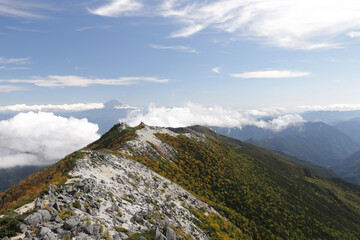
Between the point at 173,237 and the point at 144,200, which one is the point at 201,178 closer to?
the point at 144,200

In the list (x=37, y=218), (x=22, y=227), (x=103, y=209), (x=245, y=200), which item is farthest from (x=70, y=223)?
(x=245, y=200)

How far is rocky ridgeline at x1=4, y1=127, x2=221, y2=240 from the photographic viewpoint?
16500 mm

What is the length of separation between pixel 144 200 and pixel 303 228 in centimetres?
10158

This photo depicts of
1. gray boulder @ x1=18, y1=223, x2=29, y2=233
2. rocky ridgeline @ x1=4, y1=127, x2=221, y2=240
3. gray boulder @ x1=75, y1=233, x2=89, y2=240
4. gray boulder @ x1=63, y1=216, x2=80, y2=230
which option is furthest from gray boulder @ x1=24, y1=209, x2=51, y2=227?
gray boulder @ x1=75, y1=233, x2=89, y2=240

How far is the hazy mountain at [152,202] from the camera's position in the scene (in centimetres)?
1869

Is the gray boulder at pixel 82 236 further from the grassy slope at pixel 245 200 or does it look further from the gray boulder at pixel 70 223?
the grassy slope at pixel 245 200

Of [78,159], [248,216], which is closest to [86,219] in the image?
[78,159]

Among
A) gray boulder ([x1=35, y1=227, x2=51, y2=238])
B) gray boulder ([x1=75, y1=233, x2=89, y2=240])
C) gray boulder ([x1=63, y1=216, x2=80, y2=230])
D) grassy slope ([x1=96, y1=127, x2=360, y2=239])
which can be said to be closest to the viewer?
gray boulder ([x1=35, y1=227, x2=51, y2=238])

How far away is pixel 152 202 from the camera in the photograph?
36.1 m

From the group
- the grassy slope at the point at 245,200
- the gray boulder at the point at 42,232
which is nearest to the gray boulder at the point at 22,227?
the gray boulder at the point at 42,232

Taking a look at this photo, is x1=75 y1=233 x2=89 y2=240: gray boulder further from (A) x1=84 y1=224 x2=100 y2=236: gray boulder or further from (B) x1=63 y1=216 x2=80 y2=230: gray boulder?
(B) x1=63 y1=216 x2=80 y2=230: gray boulder

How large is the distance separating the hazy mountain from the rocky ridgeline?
3.1 inches

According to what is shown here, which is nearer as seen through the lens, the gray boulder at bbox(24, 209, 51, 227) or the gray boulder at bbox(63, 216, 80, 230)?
the gray boulder at bbox(24, 209, 51, 227)

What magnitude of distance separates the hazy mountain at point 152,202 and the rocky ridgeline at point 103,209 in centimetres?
8
